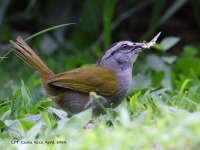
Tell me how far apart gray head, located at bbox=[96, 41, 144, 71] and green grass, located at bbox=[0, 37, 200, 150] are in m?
0.34

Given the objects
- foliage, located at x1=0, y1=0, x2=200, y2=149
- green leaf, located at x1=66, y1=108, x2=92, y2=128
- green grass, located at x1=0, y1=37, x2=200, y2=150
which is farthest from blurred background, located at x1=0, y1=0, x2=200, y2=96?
green leaf, located at x1=66, y1=108, x2=92, y2=128

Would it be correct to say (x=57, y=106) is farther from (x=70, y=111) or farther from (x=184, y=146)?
(x=184, y=146)

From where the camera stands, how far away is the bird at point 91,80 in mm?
6113

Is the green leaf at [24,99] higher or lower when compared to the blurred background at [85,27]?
lower

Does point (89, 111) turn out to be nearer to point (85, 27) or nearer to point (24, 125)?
point (24, 125)

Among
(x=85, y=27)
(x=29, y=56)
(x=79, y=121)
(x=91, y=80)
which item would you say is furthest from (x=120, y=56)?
(x=85, y=27)

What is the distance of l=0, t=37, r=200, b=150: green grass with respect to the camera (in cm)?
391

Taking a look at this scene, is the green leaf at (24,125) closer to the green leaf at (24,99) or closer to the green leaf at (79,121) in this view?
the green leaf at (79,121)

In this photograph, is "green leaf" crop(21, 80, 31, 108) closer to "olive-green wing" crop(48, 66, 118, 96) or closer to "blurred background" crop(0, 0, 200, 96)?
"olive-green wing" crop(48, 66, 118, 96)

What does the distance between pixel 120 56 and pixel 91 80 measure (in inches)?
17.4

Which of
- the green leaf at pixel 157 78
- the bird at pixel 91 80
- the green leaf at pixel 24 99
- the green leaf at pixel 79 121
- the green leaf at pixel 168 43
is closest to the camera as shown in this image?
the green leaf at pixel 79 121

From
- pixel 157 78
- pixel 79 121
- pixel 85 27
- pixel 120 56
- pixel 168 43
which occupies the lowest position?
pixel 79 121

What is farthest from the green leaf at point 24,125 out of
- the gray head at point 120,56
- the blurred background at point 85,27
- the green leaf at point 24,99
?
the blurred background at point 85,27

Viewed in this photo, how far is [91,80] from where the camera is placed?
246 inches
